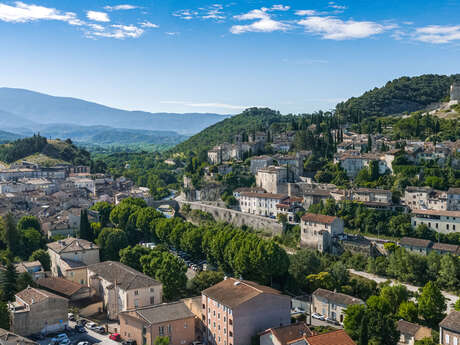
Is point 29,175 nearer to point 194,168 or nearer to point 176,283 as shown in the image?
point 194,168

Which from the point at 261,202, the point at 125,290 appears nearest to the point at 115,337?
the point at 125,290

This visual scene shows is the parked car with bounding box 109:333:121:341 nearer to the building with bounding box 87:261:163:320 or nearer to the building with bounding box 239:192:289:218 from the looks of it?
the building with bounding box 87:261:163:320

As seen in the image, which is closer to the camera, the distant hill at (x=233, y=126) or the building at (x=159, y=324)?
the building at (x=159, y=324)

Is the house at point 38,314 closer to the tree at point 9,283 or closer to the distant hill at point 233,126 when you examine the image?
the tree at point 9,283

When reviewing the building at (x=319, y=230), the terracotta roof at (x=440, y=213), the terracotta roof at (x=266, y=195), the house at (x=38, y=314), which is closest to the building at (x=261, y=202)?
the terracotta roof at (x=266, y=195)

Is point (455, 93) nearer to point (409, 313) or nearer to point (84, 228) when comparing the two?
point (409, 313)

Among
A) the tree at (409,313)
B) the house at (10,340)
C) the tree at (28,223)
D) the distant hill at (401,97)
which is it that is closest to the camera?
the house at (10,340)

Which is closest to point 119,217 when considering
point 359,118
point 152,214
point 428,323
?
point 152,214
